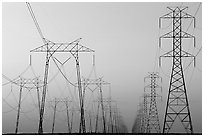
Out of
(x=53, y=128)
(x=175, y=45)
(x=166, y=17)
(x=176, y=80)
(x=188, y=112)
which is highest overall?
(x=166, y=17)

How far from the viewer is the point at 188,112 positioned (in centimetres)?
3134

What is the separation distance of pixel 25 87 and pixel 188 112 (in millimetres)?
26953

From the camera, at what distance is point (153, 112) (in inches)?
2662

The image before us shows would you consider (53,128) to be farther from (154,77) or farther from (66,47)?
(66,47)

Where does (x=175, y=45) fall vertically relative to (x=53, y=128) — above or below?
above

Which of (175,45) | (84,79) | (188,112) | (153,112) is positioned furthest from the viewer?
(153,112)

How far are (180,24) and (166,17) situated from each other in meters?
1.51

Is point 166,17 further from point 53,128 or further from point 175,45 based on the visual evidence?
point 53,128

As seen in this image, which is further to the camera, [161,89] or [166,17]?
[161,89]

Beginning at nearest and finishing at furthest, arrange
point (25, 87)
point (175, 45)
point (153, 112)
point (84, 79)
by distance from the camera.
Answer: point (175, 45) < point (25, 87) < point (84, 79) < point (153, 112)

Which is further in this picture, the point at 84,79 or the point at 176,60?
the point at 84,79

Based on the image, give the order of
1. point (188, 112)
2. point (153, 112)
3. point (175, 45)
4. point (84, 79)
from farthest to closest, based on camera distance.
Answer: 1. point (153, 112)
2. point (84, 79)
3. point (175, 45)
4. point (188, 112)

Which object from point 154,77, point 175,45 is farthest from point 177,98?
point 154,77

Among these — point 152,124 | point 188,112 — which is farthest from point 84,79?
point 188,112
